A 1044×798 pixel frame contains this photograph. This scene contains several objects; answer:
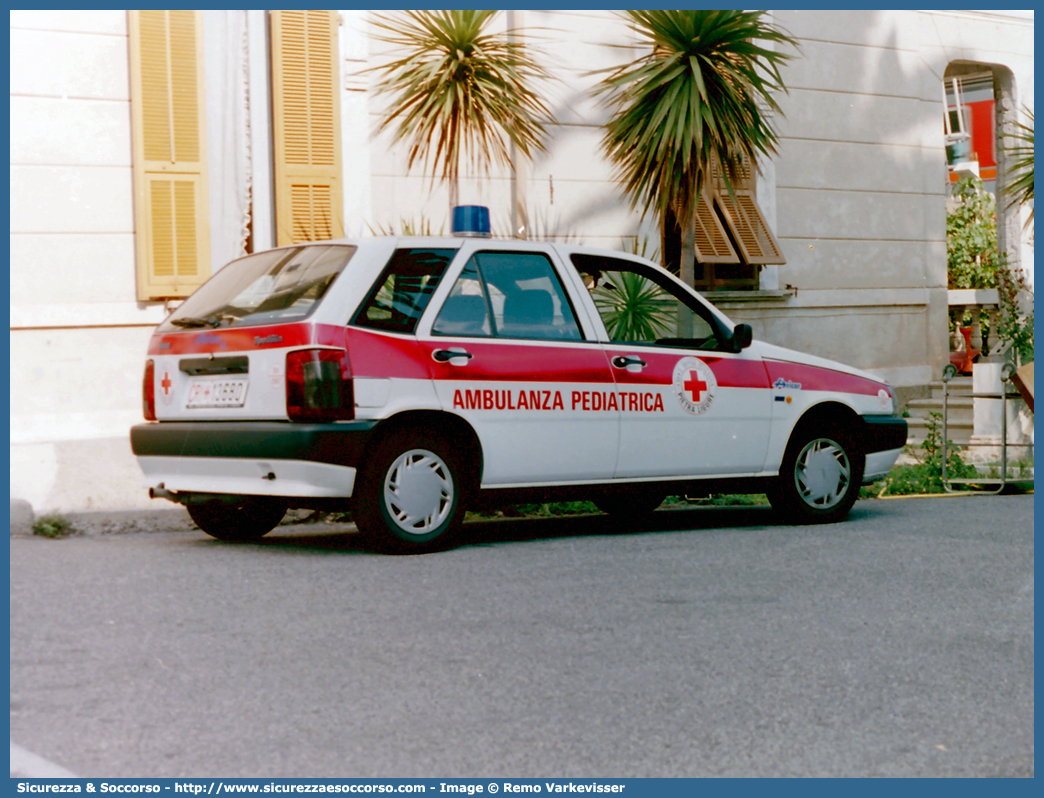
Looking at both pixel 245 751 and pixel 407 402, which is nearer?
pixel 245 751

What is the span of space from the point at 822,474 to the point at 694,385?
47.6 inches

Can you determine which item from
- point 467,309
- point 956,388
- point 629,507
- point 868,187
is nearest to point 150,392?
point 467,309

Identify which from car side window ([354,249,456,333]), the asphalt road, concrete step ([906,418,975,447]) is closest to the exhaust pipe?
the asphalt road

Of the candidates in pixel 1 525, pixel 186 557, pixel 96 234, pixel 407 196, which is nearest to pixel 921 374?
pixel 407 196

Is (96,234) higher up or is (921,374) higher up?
(96,234)

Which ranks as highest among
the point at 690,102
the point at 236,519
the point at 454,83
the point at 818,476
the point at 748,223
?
the point at 454,83

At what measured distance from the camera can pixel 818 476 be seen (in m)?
8.23

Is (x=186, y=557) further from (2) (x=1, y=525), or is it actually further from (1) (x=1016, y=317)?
(1) (x=1016, y=317)

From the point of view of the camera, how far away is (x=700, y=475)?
7727 mm

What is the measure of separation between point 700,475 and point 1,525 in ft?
14.3

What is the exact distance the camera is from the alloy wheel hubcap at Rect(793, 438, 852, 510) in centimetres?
819

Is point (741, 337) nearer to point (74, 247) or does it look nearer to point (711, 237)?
point (74, 247)
